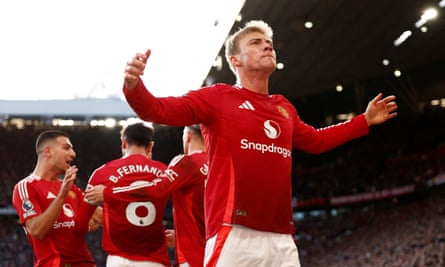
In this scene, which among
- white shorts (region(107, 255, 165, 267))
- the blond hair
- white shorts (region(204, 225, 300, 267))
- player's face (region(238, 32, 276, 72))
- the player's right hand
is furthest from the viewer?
white shorts (region(107, 255, 165, 267))

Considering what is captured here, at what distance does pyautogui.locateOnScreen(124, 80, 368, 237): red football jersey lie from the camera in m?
3.22

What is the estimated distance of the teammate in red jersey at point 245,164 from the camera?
3164 mm

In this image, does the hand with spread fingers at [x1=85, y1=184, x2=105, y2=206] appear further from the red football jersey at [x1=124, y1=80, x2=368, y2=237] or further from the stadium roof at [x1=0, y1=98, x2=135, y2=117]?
the stadium roof at [x1=0, y1=98, x2=135, y2=117]

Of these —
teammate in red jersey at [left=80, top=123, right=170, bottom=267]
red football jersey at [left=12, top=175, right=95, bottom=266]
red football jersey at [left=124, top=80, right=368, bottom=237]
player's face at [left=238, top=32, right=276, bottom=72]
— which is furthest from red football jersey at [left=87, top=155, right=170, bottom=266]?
player's face at [left=238, top=32, right=276, bottom=72]

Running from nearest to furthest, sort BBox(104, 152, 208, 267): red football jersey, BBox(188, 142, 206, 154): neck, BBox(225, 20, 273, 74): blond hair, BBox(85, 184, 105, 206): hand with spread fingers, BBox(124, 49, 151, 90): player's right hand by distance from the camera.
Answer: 1. BBox(124, 49, 151, 90): player's right hand
2. BBox(225, 20, 273, 74): blond hair
3. BBox(85, 184, 105, 206): hand with spread fingers
4. BBox(104, 152, 208, 267): red football jersey
5. BBox(188, 142, 206, 154): neck

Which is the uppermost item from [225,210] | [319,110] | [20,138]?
[319,110]

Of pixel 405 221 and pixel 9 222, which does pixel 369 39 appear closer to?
pixel 405 221

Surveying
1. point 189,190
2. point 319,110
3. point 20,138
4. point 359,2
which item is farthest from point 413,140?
point 189,190

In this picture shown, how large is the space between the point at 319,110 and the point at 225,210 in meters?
28.1

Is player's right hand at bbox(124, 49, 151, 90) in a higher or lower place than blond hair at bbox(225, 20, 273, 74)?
lower

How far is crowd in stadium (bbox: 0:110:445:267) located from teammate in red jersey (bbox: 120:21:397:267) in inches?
743

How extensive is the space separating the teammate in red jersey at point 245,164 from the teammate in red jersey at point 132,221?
135 centimetres

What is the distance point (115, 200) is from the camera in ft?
14.1

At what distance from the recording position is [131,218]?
458 cm
